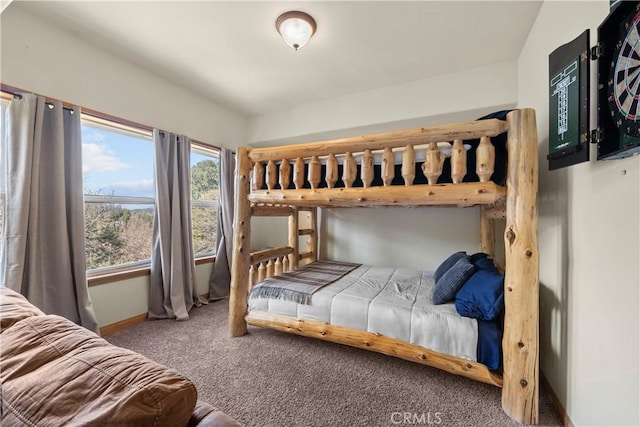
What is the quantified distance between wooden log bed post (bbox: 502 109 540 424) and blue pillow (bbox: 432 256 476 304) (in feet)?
0.95

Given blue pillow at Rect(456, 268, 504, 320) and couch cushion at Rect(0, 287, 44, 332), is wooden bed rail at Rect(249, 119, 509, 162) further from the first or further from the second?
couch cushion at Rect(0, 287, 44, 332)

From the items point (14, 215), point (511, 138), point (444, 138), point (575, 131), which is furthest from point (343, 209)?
point (14, 215)

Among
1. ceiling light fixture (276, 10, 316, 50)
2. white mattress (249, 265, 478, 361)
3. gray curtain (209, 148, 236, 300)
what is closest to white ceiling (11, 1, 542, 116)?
ceiling light fixture (276, 10, 316, 50)

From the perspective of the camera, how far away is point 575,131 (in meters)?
1.12

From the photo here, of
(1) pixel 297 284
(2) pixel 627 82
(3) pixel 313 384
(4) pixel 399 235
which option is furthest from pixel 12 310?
(4) pixel 399 235

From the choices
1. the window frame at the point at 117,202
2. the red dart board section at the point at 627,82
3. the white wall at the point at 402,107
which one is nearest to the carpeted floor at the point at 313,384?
the window frame at the point at 117,202

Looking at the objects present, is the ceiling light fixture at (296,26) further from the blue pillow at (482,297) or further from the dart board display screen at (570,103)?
the blue pillow at (482,297)

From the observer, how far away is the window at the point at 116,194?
2.22m

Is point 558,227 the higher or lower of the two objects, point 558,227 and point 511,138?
the lower

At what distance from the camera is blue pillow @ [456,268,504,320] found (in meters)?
1.44

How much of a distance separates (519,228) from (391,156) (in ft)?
2.72

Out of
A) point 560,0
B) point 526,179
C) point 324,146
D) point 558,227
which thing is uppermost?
point 560,0

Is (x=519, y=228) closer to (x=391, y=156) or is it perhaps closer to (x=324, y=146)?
(x=391, y=156)

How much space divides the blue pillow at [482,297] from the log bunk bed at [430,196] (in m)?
0.06
